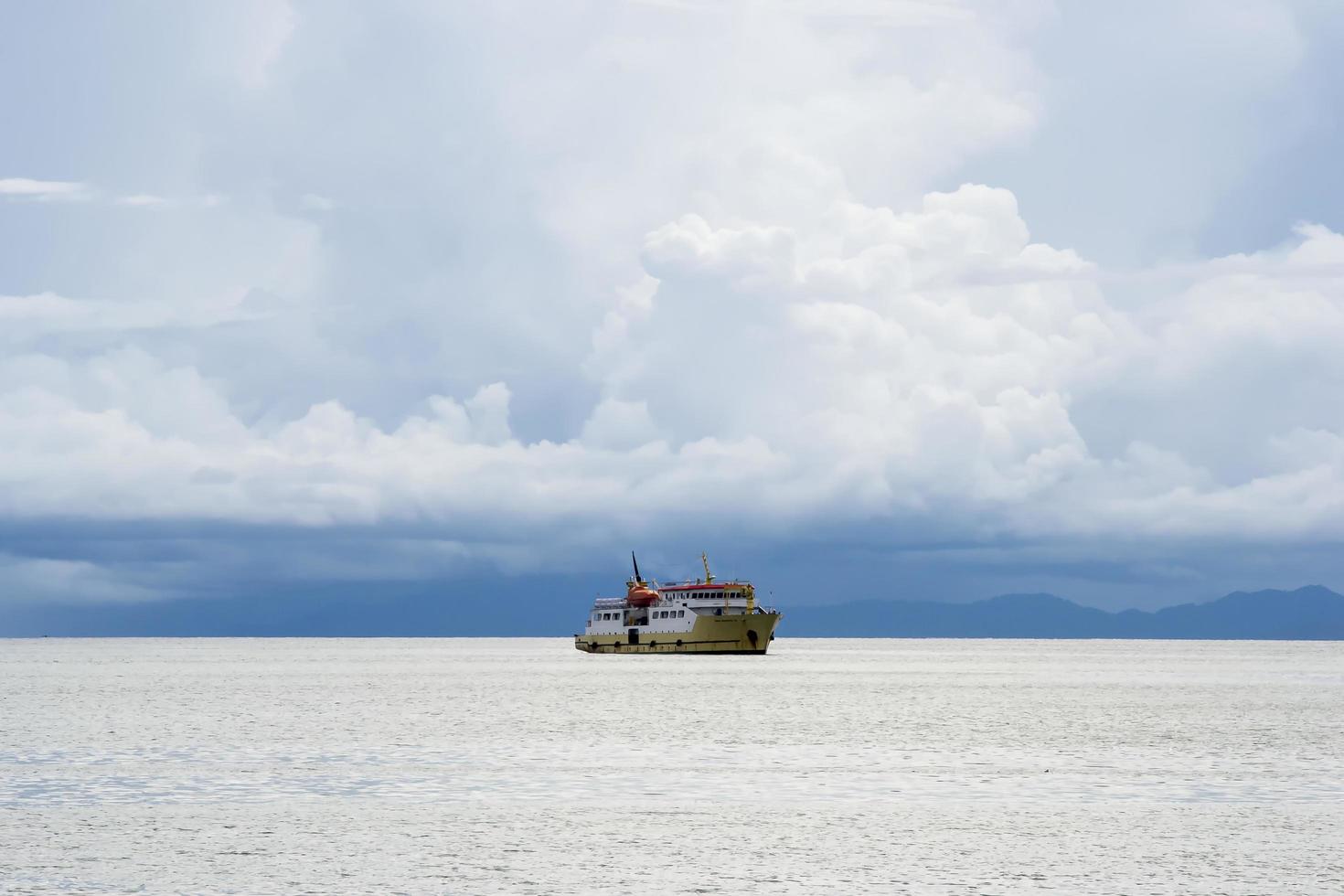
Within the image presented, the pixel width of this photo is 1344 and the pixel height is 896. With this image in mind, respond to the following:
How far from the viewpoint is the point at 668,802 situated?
5225 centimetres

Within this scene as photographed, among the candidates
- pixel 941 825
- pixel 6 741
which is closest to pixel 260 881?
pixel 941 825

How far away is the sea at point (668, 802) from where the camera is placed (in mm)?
38062

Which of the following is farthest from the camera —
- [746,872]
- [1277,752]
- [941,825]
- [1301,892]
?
[1277,752]

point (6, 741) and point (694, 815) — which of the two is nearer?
point (694, 815)

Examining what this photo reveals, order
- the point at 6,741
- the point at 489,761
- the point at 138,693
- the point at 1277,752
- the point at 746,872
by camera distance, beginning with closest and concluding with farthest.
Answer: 1. the point at 746,872
2. the point at 489,761
3. the point at 1277,752
4. the point at 6,741
5. the point at 138,693

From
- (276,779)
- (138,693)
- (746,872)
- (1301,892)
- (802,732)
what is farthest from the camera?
(138,693)

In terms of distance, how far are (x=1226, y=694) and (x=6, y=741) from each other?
109 meters

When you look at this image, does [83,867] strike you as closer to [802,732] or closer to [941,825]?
[941,825]

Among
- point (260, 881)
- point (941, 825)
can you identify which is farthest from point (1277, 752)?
point (260, 881)

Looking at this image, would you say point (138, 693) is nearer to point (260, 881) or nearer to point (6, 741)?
point (6, 741)

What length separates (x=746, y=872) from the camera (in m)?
38.3

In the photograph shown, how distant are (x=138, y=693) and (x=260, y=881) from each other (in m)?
111

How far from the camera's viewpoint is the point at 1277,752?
2894 inches

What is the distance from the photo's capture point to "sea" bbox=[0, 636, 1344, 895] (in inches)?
1499
